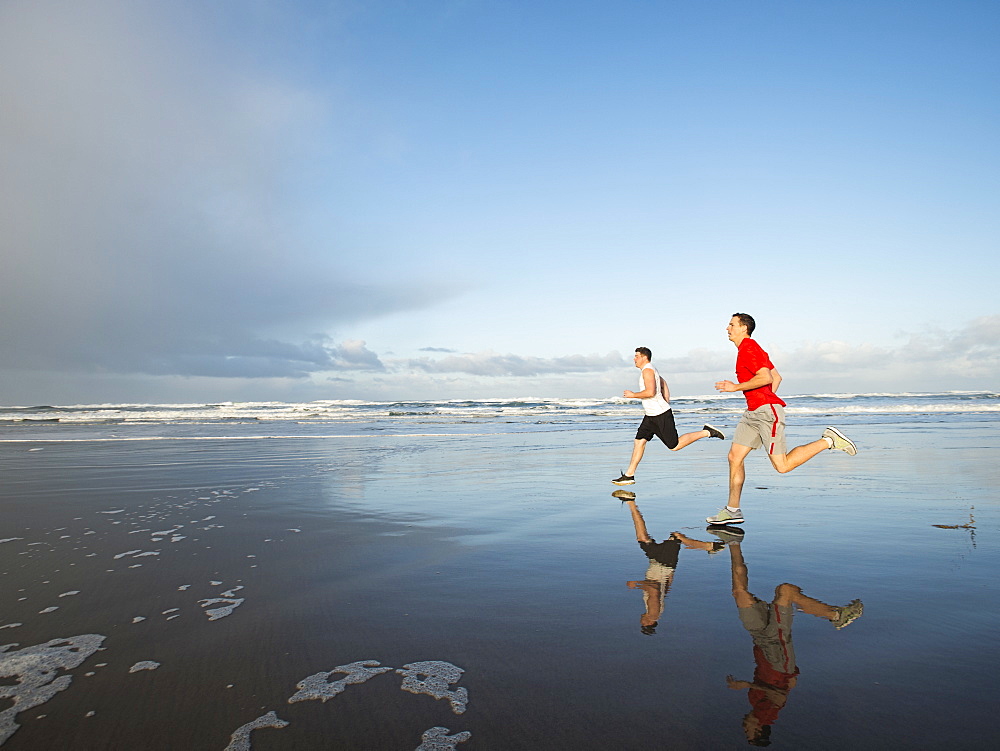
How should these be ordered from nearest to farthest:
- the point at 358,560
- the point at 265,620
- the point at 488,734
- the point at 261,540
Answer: the point at 488,734 → the point at 265,620 → the point at 358,560 → the point at 261,540

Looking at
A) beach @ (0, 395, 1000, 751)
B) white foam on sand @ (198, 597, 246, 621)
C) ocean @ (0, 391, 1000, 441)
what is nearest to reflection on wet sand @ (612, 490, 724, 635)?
beach @ (0, 395, 1000, 751)

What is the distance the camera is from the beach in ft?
8.05

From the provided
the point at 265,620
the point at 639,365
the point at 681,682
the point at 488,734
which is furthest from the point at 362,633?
the point at 639,365

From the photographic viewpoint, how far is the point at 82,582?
4531 millimetres

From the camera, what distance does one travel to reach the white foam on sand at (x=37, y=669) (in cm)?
261

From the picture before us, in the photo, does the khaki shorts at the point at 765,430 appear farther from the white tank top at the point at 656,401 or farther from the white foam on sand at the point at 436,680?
the white foam on sand at the point at 436,680

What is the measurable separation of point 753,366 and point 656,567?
289 cm

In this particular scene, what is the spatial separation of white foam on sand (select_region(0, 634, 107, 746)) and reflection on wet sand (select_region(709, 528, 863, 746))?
3.07 metres

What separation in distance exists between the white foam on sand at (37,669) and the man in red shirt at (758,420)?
552 cm

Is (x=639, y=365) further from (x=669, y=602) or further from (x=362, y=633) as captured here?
(x=362, y=633)

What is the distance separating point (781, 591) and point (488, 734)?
8.69ft

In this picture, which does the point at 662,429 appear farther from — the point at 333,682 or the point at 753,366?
the point at 333,682

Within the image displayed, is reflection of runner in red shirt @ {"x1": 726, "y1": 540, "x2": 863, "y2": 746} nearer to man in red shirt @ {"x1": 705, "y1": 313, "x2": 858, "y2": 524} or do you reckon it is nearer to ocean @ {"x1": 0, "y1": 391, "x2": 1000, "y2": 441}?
man in red shirt @ {"x1": 705, "y1": 313, "x2": 858, "y2": 524}

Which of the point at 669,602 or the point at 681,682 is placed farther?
the point at 669,602
